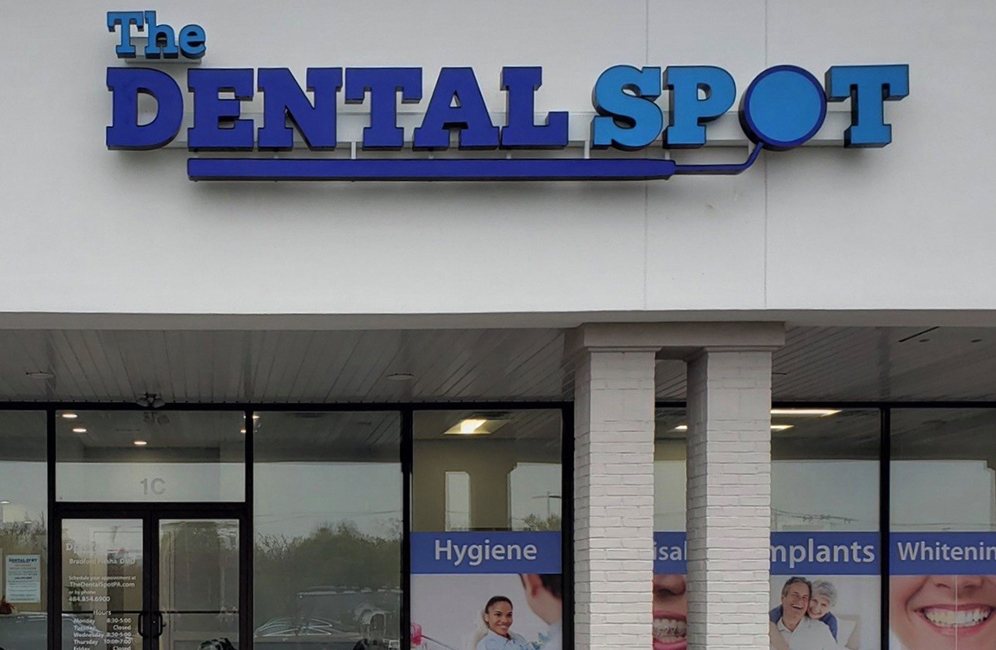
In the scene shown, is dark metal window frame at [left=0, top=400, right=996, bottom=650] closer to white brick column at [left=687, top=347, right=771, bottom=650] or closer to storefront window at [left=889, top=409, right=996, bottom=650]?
storefront window at [left=889, top=409, right=996, bottom=650]

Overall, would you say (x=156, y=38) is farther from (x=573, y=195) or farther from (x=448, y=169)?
(x=573, y=195)

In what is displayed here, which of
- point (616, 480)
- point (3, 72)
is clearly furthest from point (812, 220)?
point (3, 72)

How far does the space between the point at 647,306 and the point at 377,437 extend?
629 centimetres

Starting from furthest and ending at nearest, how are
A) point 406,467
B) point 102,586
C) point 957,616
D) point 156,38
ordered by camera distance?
point 406,467 → point 957,616 → point 102,586 → point 156,38

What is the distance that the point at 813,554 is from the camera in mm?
13961

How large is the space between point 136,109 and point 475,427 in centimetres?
664

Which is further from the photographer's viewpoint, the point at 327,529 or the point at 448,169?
the point at 327,529

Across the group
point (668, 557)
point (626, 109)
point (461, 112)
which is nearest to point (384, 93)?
point (461, 112)

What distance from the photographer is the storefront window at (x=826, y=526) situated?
13.9m

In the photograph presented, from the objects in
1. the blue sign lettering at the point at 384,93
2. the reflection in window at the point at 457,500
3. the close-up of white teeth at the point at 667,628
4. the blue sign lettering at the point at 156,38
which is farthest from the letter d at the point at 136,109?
the close-up of white teeth at the point at 667,628

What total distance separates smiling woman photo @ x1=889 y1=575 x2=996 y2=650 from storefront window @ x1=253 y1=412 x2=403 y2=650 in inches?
210

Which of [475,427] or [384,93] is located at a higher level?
[384,93]

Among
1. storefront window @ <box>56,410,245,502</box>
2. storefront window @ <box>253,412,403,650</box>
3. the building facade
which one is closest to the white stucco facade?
the building facade

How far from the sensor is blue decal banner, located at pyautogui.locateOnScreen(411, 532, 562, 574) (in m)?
13.8
